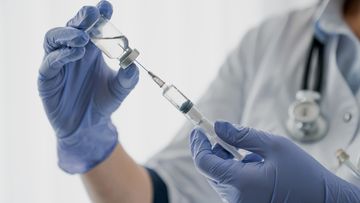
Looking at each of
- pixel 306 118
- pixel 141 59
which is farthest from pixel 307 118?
pixel 141 59

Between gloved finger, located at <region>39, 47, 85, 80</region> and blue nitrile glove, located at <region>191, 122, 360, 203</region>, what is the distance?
11.4 inches

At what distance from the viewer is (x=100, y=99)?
3.77 feet

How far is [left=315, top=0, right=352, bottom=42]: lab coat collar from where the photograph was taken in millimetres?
1338

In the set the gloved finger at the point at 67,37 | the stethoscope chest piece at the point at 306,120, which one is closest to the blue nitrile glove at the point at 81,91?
the gloved finger at the point at 67,37

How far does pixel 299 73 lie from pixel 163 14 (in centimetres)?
69

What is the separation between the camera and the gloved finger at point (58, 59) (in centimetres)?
101

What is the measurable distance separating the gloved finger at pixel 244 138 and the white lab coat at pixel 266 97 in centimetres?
31

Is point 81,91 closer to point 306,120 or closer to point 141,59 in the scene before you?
point 306,120

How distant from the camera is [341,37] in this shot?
135 cm

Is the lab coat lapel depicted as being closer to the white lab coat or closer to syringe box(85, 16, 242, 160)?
the white lab coat

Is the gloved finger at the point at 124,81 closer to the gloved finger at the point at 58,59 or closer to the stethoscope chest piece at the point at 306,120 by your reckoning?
the gloved finger at the point at 58,59

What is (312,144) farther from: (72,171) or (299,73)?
(72,171)

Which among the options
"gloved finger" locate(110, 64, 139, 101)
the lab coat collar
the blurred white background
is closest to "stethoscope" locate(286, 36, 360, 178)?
the lab coat collar

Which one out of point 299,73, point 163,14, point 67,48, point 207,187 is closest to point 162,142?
point 163,14
